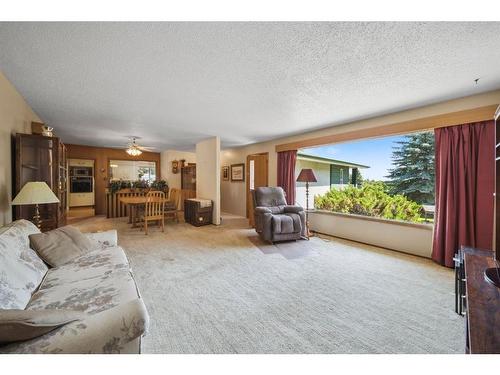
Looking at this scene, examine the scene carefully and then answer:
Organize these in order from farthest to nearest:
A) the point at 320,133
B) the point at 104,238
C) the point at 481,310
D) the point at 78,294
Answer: the point at 320,133, the point at 104,238, the point at 78,294, the point at 481,310

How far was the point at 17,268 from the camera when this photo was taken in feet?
4.65

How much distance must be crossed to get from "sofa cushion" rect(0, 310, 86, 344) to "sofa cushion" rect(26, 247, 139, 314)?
16.3 inches

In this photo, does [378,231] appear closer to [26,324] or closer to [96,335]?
[96,335]

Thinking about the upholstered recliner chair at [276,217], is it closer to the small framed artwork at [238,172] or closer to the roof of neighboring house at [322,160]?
the roof of neighboring house at [322,160]

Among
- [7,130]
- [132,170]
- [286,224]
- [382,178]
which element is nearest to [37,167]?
[7,130]

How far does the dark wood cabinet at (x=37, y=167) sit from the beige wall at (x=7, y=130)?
8 centimetres

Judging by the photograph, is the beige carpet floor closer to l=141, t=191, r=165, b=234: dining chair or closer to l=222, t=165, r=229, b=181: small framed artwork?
l=141, t=191, r=165, b=234: dining chair

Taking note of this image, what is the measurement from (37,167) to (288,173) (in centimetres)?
437

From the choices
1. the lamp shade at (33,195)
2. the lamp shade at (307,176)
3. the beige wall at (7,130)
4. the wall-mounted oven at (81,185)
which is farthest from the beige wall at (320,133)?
the wall-mounted oven at (81,185)

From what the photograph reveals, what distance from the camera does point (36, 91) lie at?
106 inches

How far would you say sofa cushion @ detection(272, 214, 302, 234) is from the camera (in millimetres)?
3883

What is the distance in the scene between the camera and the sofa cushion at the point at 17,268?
120 centimetres

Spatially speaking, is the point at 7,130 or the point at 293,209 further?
the point at 293,209
